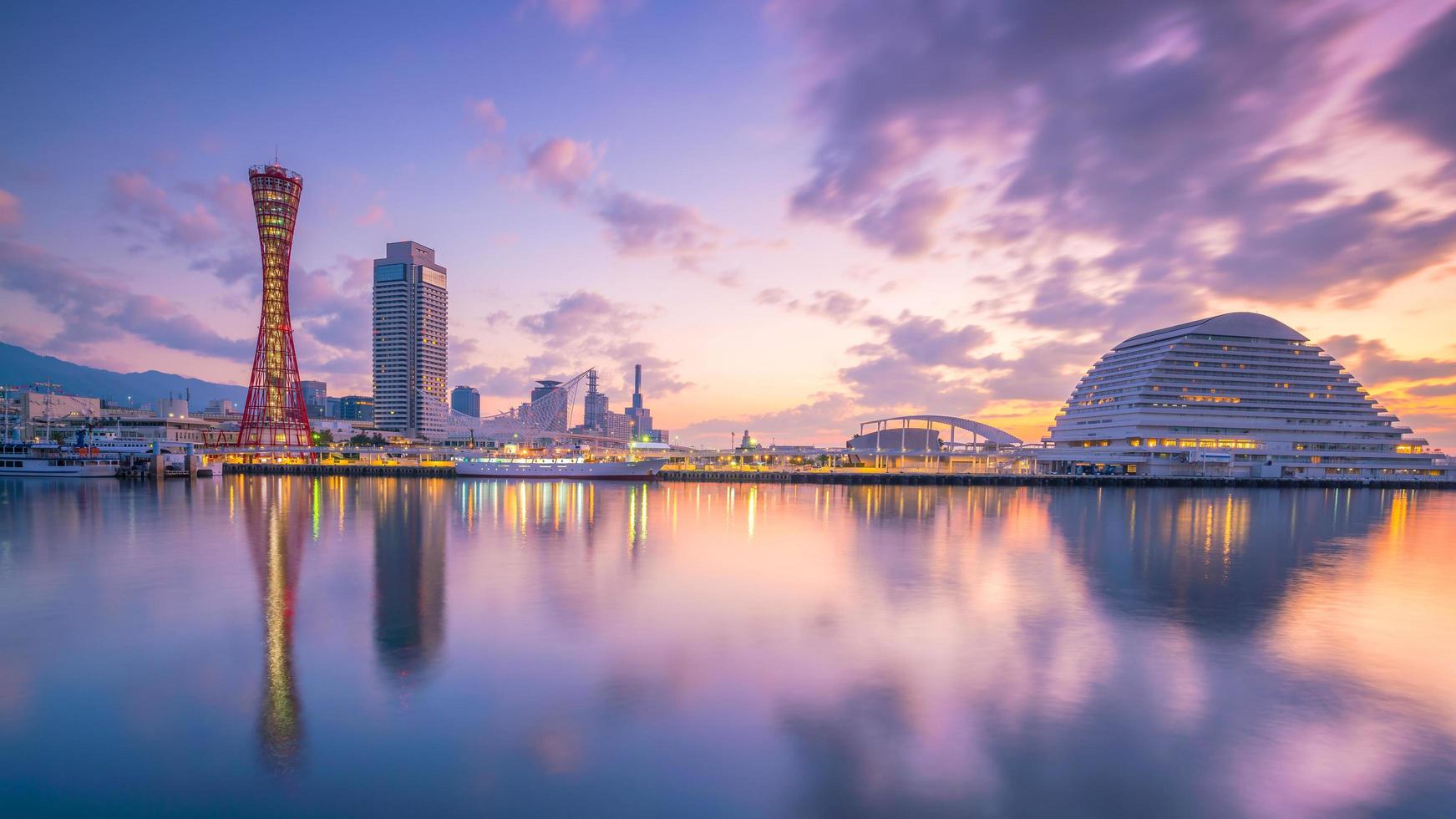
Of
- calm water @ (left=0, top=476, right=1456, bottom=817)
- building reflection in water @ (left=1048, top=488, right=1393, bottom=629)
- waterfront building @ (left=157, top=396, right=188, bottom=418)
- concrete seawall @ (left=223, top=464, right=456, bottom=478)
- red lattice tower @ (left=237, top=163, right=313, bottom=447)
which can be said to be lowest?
concrete seawall @ (left=223, top=464, right=456, bottom=478)

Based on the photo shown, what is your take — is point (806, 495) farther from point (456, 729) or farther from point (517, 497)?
point (456, 729)

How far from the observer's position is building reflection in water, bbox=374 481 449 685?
439 inches

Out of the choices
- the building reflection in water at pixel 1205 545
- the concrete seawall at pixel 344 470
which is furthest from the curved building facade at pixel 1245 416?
the concrete seawall at pixel 344 470

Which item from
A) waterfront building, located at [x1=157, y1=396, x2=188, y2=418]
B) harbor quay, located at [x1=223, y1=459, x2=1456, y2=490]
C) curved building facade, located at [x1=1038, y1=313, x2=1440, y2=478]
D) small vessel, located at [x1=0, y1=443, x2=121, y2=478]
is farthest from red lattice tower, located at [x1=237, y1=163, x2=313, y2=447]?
curved building facade, located at [x1=1038, y1=313, x2=1440, y2=478]

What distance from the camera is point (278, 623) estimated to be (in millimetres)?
12836

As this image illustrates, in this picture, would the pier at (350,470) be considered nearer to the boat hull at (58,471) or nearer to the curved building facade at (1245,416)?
the boat hull at (58,471)

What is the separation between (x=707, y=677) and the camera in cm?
1045

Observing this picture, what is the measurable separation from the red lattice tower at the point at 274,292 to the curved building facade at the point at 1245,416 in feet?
330

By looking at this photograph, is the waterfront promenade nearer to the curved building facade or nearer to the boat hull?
the curved building facade

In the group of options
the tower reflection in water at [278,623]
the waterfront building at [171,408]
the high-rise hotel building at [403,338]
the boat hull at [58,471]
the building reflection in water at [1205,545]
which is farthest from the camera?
the high-rise hotel building at [403,338]

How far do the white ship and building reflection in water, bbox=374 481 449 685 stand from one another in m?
39.3

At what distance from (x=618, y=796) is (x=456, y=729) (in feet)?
9.13

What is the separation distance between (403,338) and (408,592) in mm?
189997

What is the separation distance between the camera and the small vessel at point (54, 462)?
59688 millimetres
